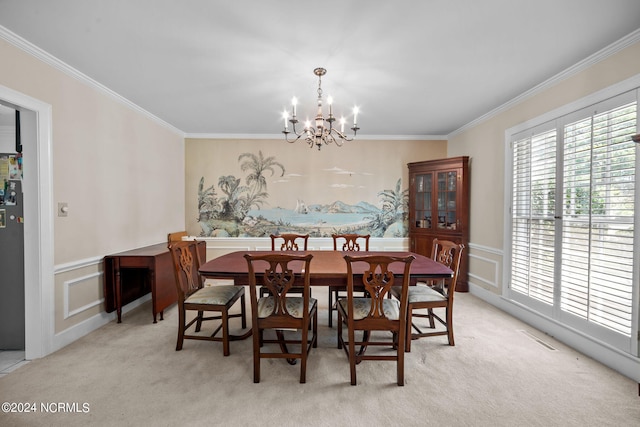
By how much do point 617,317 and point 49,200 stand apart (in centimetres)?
508

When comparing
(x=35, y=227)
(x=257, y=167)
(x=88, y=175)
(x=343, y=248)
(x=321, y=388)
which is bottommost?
(x=321, y=388)

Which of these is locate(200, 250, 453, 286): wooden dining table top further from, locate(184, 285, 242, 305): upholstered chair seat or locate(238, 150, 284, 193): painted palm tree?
locate(238, 150, 284, 193): painted palm tree

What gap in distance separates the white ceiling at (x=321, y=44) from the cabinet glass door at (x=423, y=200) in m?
1.57

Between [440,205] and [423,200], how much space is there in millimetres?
321

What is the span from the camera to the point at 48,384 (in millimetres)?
2082

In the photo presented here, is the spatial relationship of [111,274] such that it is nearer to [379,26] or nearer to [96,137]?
[96,137]

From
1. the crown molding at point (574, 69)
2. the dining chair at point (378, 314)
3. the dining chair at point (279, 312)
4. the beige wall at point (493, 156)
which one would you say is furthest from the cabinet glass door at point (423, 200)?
the dining chair at point (279, 312)

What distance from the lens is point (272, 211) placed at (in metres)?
5.10

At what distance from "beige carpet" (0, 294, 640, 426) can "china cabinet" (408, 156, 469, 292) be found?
195 centimetres

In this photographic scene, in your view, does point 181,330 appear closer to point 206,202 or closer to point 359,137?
point 206,202

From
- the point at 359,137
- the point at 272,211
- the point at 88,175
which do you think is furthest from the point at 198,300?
the point at 359,137

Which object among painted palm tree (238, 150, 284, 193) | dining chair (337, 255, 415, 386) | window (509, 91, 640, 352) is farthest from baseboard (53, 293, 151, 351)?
window (509, 91, 640, 352)

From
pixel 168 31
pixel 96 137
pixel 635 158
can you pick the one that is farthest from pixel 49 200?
pixel 635 158

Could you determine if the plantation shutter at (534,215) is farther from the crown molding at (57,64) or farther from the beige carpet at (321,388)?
the crown molding at (57,64)
